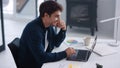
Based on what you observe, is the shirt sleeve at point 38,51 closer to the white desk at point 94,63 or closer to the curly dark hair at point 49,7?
the white desk at point 94,63

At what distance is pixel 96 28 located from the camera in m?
5.02

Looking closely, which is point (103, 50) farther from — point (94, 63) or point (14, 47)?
point (14, 47)

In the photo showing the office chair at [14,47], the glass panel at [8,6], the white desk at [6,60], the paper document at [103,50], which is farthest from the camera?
the glass panel at [8,6]

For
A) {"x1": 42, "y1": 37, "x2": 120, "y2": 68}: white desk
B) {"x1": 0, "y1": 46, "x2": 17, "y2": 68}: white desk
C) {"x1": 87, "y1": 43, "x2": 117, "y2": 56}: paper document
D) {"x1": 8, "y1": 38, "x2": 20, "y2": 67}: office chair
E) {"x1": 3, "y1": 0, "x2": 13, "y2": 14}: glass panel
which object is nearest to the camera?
{"x1": 42, "y1": 37, "x2": 120, "y2": 68}: white desk

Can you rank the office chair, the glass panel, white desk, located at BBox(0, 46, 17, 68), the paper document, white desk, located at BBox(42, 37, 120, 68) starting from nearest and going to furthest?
white desk, located at BBox(42, 37, 120, 68) < the office chair < the paper document < white desk, located at BBox(0, 46, 17, 68) < the glass panel

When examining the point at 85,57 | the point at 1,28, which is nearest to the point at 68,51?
the point at 85,57

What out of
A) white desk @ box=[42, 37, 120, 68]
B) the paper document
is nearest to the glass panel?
the paper document

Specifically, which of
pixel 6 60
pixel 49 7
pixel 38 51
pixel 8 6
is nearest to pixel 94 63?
pixel 38 51

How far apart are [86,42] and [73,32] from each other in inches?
110

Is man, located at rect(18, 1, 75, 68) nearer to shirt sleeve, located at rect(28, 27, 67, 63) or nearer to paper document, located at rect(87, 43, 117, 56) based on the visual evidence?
shirt sleeve, located at rect(28, 27, 67, 63)

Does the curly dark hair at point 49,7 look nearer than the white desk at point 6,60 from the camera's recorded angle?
Yes

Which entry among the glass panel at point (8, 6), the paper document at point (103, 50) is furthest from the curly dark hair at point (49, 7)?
the glass panel at point (8, 6)

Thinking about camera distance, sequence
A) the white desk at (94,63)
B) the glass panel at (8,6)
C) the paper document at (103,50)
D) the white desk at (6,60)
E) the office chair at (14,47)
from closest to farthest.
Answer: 1. the white desk at (94,63)
2. the office chair at (14,47)
3. the paper document at (103,50)
4. the white desk at (6,60)
5. the glass panel at (8,6)

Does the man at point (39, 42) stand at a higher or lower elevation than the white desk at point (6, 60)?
higher
